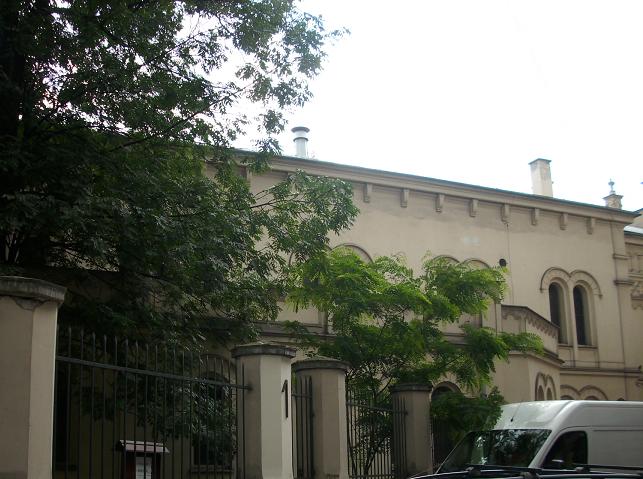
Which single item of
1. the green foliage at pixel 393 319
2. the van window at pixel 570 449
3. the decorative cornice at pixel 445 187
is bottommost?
the van window at pixel 570 449

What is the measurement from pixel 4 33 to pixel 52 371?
6.27 metres

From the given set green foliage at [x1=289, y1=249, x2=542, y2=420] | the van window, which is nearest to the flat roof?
green foliage at [x1=289, y1=249, x2=542, y2=420]

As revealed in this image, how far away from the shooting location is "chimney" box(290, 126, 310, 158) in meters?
29.1

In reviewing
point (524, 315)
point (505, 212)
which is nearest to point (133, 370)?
point (524, 315)

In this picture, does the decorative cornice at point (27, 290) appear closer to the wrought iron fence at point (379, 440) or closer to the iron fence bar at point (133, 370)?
the iron fence bar at point (133, 370)

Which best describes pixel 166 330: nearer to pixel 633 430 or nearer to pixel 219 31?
pixel 219 31

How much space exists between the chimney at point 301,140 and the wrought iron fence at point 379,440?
15.5 m

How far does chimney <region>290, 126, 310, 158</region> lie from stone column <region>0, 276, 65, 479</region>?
22503 mm

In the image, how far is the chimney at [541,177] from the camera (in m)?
33.8

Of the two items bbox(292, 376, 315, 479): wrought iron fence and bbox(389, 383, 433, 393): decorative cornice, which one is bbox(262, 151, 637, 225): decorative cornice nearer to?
bbox(389, 383, 433, 393): decorative cornice

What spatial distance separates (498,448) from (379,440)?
217cm

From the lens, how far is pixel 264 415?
949 cm

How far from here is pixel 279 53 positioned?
44.8 feet

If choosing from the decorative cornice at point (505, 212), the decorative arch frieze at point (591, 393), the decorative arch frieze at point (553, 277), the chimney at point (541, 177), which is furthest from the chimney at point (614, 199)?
the decorative cornice at point (505, 212)
